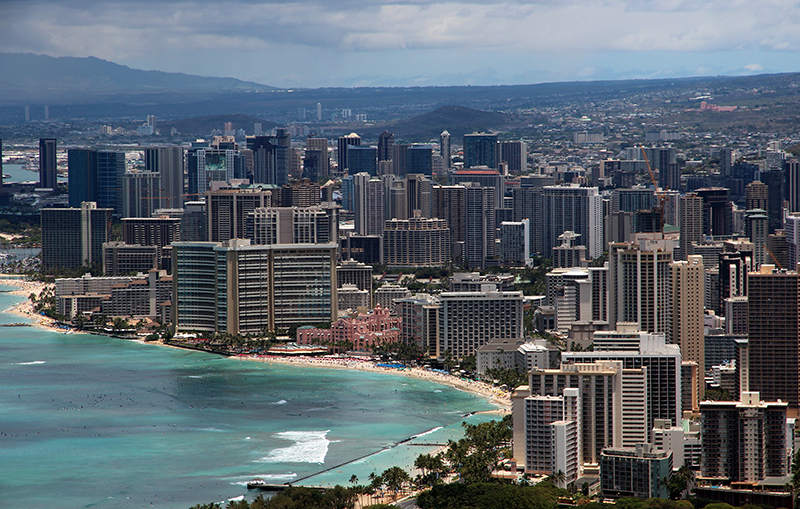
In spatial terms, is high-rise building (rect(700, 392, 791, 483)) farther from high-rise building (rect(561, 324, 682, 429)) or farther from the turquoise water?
the turquoise water

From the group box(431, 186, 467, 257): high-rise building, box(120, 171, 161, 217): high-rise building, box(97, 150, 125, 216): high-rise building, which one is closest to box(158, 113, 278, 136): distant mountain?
box(97, 150, 125, 216): high-rise building

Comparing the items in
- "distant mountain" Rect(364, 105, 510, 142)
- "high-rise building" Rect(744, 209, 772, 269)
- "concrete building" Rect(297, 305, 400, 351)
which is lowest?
"concrete building" Rect(297, 305, 400, 351)

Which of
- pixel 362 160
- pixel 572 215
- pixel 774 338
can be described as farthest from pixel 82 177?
pixel 774 338

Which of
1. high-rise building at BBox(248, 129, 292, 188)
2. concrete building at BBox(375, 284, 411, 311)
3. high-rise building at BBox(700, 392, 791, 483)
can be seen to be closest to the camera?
high-rise building at BBox(700, 392, 791, 483)

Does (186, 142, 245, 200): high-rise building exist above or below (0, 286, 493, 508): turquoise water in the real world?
above

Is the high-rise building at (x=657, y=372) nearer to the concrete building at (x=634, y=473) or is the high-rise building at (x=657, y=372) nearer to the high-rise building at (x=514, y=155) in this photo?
the concrete building at (x=634, y=473)

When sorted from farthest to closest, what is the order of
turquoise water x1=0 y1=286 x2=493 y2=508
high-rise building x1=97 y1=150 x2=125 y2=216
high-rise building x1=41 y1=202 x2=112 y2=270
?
1. high-rise building x1=97 y1=150 x2=125 y2=216
2. high-rise building x1=41 y1=202 x2=112 y2=270
3. turquoise water x1=0 y1=286 x2=493 y2=508

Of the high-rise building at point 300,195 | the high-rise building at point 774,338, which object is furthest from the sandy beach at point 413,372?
the high-rise building at point 300,195
